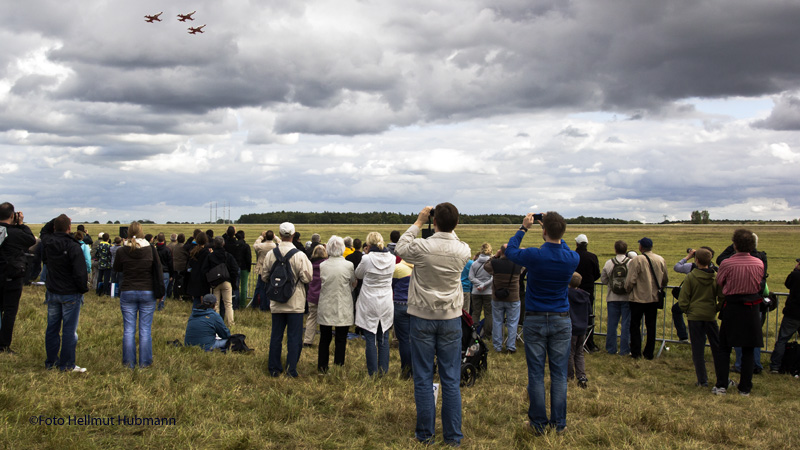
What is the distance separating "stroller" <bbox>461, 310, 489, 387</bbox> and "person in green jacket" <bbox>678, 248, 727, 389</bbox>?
3262mm

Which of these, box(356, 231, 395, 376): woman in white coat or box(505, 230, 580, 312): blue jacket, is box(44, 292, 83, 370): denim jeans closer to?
box(356, 231, 395, 376): woman in white coat

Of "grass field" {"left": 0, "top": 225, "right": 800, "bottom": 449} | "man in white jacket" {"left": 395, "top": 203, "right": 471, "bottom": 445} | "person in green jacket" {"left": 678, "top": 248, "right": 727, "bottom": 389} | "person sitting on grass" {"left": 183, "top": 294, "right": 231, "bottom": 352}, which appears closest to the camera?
"man in white jacket" {"left": 395, "top": 203, "right": 471, "bottom": 445}

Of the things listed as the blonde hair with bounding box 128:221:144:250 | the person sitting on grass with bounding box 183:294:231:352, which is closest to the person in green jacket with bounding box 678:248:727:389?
the person sitting on grass with bounding box 183:294:231:352

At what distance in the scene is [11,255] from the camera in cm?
772

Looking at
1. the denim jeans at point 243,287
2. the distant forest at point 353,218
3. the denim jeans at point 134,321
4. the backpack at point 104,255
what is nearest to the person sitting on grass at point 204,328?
the denim jeans at point 134,321

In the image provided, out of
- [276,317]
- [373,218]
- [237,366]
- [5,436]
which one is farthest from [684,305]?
[373,218]

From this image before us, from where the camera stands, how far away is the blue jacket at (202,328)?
9102 millimetres

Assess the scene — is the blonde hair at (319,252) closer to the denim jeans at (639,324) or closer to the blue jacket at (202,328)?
the blue jacket at (202,328)

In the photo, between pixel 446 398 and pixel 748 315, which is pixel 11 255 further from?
pixel 748 315

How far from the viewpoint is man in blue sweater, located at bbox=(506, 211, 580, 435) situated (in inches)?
219

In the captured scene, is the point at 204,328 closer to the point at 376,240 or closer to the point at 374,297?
the point at 374,297

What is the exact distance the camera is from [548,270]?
556 cm

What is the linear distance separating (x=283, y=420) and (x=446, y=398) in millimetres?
1905

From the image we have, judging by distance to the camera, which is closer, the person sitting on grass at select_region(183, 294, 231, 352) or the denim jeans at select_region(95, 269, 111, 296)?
the person sitting on grass at select_region(183, 294, 231, 352)
